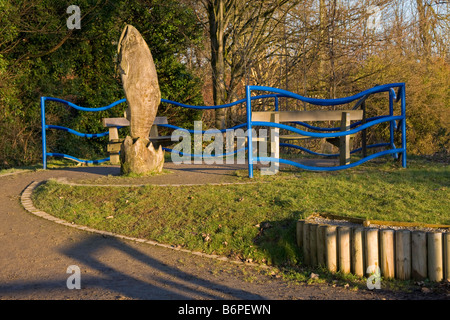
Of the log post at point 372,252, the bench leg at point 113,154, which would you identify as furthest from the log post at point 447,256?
the bench leg at point 113,154

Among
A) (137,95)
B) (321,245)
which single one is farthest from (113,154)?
(321,245)

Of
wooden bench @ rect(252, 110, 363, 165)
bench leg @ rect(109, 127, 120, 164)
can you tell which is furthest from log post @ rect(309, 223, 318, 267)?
bench leg @ rect(109, 127, 120, 164)

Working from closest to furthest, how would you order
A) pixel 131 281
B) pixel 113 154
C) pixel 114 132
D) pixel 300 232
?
pixel 131 281, pixel 300 232, pixel 113 154, pixel 114 132

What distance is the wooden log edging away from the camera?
15.6 ft

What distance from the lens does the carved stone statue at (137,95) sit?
836 centimetres

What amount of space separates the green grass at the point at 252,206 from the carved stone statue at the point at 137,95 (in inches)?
38.0

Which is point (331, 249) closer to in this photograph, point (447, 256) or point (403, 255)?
point (403, 255)

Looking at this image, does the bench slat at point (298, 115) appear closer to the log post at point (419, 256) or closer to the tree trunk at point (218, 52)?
the log post at point (419, 256)

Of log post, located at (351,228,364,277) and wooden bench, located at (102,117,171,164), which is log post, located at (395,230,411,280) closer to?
log post, located at (351,228,364,277)

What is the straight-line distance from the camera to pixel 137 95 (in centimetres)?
841

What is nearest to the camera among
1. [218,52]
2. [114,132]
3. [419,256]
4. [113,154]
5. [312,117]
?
[419,256]

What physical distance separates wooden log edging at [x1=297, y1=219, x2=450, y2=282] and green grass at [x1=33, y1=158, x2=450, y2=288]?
313 mm

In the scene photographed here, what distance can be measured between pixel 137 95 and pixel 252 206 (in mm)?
3253

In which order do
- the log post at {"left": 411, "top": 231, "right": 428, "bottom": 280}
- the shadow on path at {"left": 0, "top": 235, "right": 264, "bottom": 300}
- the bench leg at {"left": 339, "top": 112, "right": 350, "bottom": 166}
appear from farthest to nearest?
the bench leg at {"left": 339, "top": 112, "right": 350, "bottom": 166}
the log post at {"left": 411, "top": 231, "right": 428, "bottom": 280}
the shadow on path at {"left": 0, "top": 235, "right": 264, "bottom": 300}
